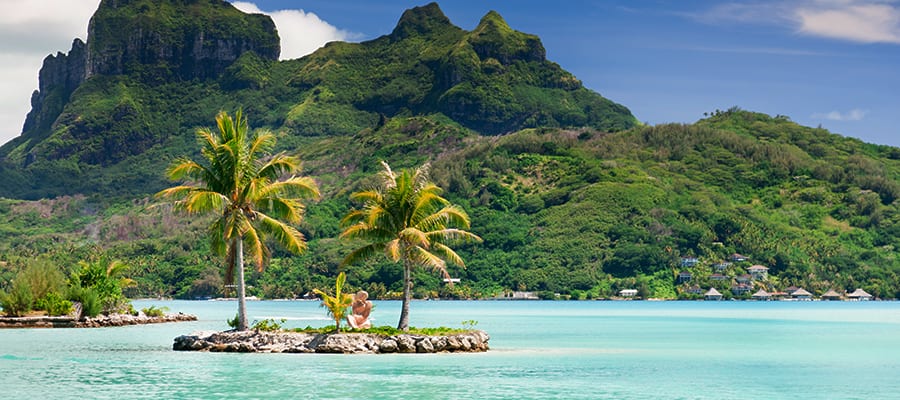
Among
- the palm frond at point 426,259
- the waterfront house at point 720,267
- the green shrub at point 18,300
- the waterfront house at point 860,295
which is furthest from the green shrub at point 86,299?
the waterfront house at point 860,295

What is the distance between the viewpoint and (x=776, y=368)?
4253 centimetres

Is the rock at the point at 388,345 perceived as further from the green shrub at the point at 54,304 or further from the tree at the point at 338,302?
the green shrub at the point at 54,304

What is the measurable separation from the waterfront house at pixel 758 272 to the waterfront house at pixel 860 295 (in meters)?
14.6

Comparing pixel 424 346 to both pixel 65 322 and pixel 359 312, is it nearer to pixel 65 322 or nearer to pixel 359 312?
pixel 359 312

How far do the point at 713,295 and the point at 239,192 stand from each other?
147 m

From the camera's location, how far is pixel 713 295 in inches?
7032

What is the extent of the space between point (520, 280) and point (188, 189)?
142684mm

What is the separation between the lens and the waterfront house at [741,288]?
185 metres

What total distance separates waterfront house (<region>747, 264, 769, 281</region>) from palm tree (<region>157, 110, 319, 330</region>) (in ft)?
505

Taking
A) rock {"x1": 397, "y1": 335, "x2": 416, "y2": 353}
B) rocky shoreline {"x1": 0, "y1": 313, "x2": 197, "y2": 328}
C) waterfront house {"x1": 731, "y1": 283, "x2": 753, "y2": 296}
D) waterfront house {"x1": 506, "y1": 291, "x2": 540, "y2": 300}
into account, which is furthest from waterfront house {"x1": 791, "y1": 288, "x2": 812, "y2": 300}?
rock {"x1": 397, "y1": 335, "x2": 416, "y2": 353}

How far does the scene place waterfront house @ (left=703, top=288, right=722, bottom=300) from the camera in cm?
17759

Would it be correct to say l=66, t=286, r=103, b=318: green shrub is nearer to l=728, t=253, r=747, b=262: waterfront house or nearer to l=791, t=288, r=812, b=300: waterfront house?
l=791, t=288, r=812, b=300: waterfront house

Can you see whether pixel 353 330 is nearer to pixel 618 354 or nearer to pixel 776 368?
pixel 618 354

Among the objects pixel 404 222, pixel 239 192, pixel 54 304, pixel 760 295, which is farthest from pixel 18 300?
pixel 760 295
